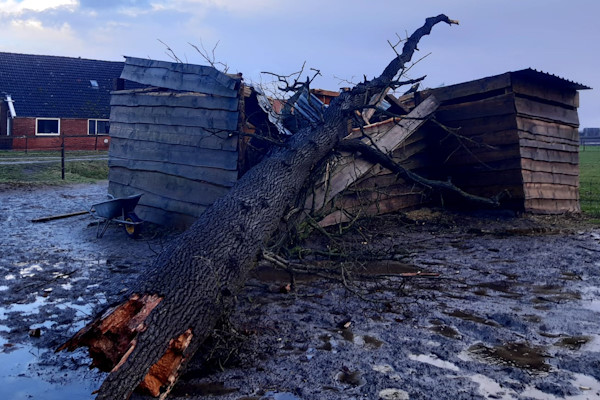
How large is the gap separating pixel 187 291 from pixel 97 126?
31.5 meters

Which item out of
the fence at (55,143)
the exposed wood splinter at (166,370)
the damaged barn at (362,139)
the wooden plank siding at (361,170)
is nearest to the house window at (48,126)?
the fence at (55,143)

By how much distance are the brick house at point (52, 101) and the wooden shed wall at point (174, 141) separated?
2208 cm

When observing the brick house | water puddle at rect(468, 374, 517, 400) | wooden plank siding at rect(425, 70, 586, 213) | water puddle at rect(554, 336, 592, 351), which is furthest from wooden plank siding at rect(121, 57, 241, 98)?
the brick house

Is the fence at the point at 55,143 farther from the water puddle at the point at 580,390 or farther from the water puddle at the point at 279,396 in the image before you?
the water puddle at the point at 580,390

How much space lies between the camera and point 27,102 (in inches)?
1234

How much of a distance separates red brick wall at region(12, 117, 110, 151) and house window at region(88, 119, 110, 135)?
0.31 metres

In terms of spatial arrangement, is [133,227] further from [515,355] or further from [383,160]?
[515,355]

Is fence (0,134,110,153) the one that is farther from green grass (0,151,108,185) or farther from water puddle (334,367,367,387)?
water puddle (334,367,367,387)

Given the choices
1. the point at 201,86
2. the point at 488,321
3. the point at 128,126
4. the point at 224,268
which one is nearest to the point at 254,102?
the point at 201,86

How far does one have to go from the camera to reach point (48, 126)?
31875 mm

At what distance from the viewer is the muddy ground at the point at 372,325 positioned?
3594 millimetres

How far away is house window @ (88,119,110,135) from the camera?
32.8 m

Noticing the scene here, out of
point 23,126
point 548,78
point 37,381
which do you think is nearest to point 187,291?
point 37,381

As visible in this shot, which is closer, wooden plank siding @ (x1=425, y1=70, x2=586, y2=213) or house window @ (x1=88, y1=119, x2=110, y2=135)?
wooden plank siding @ (x1=425, y1=70, x2=586, y2=213)
